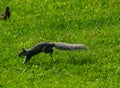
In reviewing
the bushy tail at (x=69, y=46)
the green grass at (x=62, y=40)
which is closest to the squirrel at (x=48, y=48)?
the bushy tail at (x=69, y=46)

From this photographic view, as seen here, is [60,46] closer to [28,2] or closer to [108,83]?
[108,83]

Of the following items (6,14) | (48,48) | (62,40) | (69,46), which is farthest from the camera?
(6,14)

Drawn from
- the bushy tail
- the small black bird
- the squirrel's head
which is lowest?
the squirrel's head

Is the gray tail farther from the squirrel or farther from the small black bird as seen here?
the small black bird

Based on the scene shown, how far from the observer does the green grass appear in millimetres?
13975

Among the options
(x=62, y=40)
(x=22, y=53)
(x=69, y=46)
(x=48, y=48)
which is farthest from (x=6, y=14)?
(x=69, y=46)

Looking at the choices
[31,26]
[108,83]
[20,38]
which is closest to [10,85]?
[108,83]

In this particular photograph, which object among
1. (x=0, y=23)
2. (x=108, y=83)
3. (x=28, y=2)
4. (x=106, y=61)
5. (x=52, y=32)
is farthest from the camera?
(x=28, y=2)

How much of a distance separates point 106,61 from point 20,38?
435 centimetres

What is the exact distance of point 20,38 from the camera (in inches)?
714

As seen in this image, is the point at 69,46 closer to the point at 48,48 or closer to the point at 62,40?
the point at 48,48

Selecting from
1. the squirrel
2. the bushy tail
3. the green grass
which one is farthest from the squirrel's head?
the bushy tail

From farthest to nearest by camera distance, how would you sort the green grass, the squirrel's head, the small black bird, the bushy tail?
the small black bird → the squirrel's head → the bushy tail → the green grass

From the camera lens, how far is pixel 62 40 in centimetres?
1756
